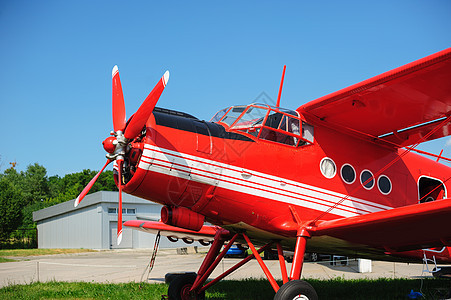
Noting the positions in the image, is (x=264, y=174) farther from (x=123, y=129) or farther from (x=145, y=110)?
(x=123, y=129)

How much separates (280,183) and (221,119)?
4.87ft

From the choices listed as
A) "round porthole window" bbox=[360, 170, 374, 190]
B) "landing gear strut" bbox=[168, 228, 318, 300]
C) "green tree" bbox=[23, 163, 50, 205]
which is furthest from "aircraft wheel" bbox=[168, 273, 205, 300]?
"green tree" bbox=[23, 163, 50, 205]

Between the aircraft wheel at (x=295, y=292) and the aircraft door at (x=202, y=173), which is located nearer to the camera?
the aircraft wheel at (x=295, y=292)

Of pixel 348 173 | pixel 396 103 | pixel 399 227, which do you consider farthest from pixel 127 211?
pixel 399 227

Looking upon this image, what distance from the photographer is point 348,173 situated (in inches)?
290

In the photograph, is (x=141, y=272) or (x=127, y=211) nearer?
(x=141, y=272)

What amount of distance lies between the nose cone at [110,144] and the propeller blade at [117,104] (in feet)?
0.83

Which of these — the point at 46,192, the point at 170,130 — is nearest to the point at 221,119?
the point at 170,130

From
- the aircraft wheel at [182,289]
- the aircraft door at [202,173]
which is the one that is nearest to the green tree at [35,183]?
the aircraft wheel at [182,289]

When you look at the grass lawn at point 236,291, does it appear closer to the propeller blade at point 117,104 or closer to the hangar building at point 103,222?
the propeller blade at point 117,104

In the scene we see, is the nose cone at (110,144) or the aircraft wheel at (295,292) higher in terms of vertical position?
the nose cone at (110,144)

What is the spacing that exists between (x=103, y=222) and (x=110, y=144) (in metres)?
35.6

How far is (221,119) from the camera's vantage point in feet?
22.7

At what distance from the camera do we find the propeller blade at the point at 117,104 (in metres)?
5.96
